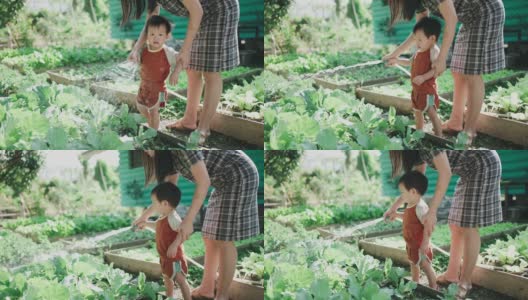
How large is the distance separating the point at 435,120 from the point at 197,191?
43.6 inches

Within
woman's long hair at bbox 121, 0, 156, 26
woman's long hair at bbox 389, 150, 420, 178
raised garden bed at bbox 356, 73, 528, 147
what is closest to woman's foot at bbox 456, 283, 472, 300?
woman's long hair at bbox 389, 150, 420, 178

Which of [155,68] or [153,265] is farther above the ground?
→ [155,68]

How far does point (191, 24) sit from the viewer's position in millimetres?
3293

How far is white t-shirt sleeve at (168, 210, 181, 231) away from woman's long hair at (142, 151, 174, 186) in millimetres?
169

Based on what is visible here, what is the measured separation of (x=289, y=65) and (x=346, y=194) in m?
0.69

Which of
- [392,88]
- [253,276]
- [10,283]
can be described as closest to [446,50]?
[392,88]

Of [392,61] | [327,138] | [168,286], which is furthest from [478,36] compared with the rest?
[168,286]

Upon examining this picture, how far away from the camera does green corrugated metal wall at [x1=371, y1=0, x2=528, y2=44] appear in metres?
3.44

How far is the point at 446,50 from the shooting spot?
11.0ft

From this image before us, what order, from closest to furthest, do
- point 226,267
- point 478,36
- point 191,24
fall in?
point 191,24 → point 478,36 → point 226,267

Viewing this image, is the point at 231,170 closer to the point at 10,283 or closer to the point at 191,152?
the point at 191,152

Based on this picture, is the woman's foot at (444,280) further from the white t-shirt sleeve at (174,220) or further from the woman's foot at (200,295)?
the white t-shirt sleeve at (174,220)

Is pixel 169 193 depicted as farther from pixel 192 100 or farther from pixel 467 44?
pixel 467 44

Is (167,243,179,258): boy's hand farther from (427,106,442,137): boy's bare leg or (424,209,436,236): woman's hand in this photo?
(427,106,442,137): boy's bare leg
